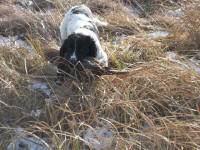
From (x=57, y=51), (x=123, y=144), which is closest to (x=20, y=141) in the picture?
(x=123, y=144)

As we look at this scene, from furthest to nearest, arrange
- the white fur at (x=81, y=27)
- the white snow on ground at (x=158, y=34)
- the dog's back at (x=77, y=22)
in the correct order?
1. the white snow on ground at (x=158, y=34)
2. the dog's back at (x=77, y=22)
3. the white fur at (x=81, y=27)

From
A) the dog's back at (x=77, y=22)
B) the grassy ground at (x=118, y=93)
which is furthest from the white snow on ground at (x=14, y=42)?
the dog's back at (x=77, y=22)

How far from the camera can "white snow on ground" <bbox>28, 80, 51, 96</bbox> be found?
3051mm

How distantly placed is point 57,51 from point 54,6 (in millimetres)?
2084

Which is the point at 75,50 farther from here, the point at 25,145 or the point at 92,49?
the point at 25,145

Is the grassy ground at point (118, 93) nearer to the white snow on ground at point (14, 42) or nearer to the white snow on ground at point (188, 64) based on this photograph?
the white snow on ground at point (188, 64)

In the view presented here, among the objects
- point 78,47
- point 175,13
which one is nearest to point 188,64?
point 78,47

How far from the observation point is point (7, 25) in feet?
15.9

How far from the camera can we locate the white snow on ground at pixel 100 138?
208 cm

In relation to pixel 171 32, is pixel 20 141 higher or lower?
lower

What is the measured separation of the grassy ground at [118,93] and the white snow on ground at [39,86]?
37mm

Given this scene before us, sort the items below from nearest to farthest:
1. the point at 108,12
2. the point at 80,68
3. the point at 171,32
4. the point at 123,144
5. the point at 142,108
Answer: the point at 123,144
the point at 142,108
the point at 80,68
the point at 171,32
the point at 108,12

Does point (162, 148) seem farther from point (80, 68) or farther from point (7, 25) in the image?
point (7, 25)

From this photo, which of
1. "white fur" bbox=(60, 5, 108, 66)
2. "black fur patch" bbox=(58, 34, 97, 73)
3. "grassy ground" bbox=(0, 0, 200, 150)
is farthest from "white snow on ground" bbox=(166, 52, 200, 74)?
"black fur patch" bbox=(58, 34, 97, 73)
